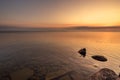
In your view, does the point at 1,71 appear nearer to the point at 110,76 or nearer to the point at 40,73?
the point at 40,73

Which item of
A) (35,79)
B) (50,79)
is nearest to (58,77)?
(50,79)

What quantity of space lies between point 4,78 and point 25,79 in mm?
2856

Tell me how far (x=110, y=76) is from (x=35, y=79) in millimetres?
9293

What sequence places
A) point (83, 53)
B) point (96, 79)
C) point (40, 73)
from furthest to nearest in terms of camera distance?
1. point (83, 53)
2. point (40, 73)
3. point (96, 79)

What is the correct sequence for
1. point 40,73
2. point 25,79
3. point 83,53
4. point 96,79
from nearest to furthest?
point 96,79 → point 25,79 → point 40,73 → point 83,53

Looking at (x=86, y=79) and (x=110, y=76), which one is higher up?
(x=110, y=76)

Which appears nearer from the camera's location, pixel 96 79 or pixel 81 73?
pixel 96 79

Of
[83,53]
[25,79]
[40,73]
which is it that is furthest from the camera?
[83,53]

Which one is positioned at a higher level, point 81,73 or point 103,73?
point 103,73

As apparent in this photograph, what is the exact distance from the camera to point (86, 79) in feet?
46.1

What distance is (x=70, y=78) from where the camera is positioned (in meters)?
13.8

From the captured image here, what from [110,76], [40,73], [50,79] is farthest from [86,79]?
[40,73]

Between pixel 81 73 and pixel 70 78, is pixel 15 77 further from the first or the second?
pixel 81 73

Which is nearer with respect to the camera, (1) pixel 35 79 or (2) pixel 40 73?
(1) pixel 35 79
